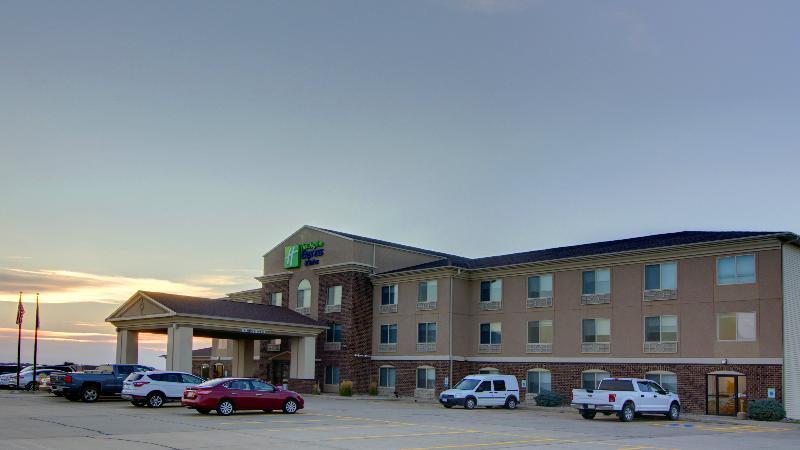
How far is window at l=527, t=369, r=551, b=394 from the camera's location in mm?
46938

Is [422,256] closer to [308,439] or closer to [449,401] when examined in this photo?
[449,401]

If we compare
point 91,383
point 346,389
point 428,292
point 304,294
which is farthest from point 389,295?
point 91,383

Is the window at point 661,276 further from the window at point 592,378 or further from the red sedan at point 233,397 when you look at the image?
the red sedan at point 233,397

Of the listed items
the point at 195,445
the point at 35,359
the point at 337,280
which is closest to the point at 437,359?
the point at 337,280

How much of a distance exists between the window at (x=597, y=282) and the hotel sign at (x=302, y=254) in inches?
815

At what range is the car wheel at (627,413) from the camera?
108 feet

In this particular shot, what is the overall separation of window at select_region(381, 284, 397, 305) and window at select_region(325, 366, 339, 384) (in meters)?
5.71

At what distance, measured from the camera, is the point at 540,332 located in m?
47.8

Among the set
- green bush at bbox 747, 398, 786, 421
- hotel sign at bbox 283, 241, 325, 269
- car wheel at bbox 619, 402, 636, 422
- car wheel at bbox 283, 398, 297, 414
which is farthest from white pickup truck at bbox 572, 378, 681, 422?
hotel sign at bbox 283, 241, 325, 269

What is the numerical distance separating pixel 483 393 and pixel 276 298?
25971 mm

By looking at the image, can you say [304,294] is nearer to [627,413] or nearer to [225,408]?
[225,408]

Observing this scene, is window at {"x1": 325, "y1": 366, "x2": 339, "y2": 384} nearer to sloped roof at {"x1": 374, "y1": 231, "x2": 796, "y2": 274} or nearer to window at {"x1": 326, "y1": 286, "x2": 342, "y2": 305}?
window at {"x1": 326, "y1": 286, "x2": 342, "y2": 305}

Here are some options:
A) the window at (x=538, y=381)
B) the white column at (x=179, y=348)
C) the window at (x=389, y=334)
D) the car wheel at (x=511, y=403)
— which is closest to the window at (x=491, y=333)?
the window at (x=538, y=381)

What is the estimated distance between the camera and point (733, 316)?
3869cm
